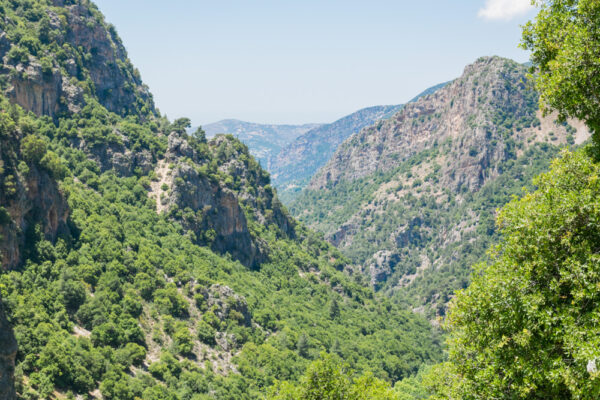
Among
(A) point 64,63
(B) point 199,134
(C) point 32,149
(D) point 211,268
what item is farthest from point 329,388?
(B) point 199,134

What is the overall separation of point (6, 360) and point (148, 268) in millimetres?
45045

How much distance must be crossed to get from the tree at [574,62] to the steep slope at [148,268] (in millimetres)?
42057

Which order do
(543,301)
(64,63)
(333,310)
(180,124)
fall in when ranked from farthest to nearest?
(180,124), (333,310), (64,63), (543,301)

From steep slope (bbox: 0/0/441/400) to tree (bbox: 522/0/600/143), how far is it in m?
42.1

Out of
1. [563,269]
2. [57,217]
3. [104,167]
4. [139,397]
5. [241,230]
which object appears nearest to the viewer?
[563,269]

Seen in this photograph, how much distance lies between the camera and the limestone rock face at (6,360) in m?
33.6

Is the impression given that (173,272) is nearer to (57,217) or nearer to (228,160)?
(57,217)

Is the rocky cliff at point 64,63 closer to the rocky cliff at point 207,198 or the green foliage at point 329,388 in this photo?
the rocky cliff at point 207,198

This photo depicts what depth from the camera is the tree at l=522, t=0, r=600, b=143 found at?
17.0m

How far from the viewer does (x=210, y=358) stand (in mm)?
73375

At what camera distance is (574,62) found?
677 inches

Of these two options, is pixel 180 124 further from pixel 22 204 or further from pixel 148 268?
pixel 22 204

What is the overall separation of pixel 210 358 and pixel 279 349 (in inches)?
743

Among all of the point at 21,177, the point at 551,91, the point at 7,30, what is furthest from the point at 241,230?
the point at 551,91
